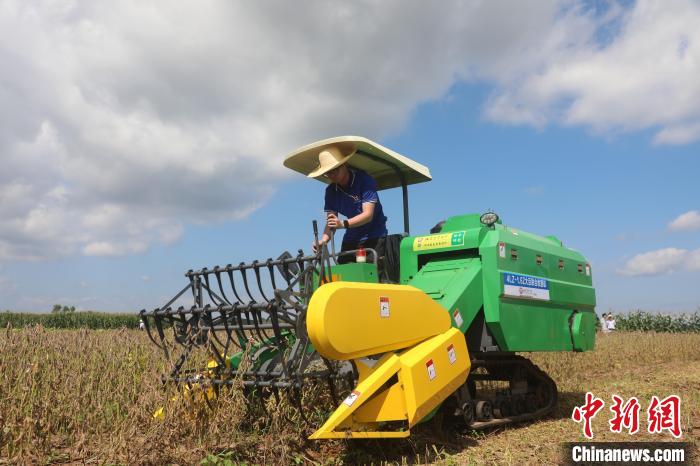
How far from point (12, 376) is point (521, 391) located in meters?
4.66

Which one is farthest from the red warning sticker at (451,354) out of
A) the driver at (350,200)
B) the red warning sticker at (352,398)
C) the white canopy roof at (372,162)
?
the white canopy roof at (372,162)

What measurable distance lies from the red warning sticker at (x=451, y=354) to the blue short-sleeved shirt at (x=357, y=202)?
5.00ft

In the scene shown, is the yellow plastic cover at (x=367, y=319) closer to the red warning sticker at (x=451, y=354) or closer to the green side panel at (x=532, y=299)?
the red warning sticker at (x=451, y=354)

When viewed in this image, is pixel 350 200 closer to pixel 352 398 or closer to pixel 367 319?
pixel 367 319

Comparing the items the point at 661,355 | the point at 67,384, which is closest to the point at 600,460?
the point at 67,384

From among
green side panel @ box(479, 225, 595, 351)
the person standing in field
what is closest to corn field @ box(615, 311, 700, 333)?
the person standing in field

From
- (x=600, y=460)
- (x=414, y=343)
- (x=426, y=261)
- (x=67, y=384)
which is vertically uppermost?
(x=426, y=261)

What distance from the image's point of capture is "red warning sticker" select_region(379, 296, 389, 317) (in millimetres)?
3941

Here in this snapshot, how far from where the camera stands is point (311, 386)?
4.84 meters

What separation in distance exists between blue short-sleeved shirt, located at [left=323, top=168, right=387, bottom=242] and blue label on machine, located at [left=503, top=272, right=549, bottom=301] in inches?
49.5

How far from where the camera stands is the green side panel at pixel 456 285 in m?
4.72

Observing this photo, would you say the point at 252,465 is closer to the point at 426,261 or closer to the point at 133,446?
the point at 133,446

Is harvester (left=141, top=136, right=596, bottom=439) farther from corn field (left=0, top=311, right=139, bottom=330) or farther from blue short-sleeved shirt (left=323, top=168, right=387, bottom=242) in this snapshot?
corn field (left=0, top=311, right=139, bottom=330)

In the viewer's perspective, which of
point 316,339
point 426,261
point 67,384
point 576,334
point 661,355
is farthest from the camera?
point 661,355
